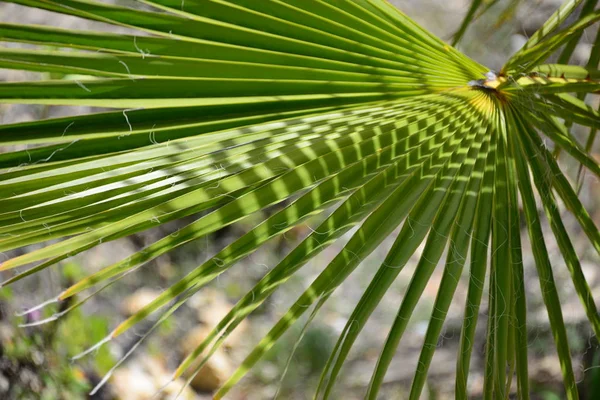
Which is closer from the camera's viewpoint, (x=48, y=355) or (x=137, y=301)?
(x=48, y=355)

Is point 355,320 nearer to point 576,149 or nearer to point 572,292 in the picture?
point 576,149

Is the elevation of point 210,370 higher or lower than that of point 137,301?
lower

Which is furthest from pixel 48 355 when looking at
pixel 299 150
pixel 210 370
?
pixel 299 150

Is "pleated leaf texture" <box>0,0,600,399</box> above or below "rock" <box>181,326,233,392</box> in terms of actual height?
above

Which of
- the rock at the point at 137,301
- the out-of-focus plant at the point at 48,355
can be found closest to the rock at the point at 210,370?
the rock at the point at 137,301

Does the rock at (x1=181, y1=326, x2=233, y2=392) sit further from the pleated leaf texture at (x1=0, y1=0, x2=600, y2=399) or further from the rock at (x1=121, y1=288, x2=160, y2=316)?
the pleated leaf texture at (x1=0, y1=0, x2=600, y2=399)

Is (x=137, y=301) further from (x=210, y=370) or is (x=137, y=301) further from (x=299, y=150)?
(x=299, y=150)

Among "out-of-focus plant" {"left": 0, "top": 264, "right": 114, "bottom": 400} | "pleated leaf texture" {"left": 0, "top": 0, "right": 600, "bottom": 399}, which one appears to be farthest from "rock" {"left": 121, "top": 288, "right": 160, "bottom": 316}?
"pleated leaf texture" {"left": 0, "top": 0, "right": 600, "bottom": 399}
